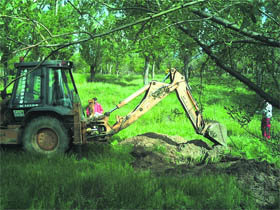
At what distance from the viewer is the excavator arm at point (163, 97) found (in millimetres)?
6418

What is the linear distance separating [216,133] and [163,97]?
181 cm

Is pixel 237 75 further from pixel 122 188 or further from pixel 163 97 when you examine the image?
pixel 163 97

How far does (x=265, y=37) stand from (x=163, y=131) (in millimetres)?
7919

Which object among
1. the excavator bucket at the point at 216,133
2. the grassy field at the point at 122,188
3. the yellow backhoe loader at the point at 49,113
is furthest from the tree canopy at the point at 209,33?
the excavator bucket at the point at 216,133

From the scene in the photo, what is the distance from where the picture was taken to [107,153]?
6172mm

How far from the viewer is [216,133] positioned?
7219 mm

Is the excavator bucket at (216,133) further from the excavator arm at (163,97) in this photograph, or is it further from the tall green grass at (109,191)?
the tall green grass at (109,191)

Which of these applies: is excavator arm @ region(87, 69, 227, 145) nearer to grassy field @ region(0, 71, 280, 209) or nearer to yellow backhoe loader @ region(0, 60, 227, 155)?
yellow backhoe loader @ region(0, 60, 227, 155)

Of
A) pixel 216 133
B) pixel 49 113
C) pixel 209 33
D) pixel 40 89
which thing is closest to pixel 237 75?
pixel 209 33

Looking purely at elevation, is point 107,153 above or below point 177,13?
below

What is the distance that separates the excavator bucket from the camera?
23.2ft

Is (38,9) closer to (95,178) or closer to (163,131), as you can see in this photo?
(95,178)

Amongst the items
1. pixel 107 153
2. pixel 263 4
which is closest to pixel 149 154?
pixel 107 153

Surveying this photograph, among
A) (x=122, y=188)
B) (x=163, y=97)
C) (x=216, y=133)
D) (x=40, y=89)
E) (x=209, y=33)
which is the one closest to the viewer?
(x=209, y=33)
